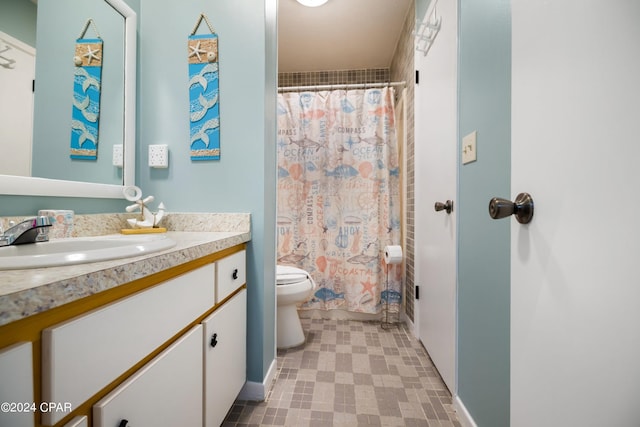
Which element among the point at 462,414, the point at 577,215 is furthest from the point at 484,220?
the point at 462,414

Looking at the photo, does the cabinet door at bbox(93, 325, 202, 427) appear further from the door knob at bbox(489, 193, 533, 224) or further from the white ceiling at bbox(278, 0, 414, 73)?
the white ceiling at bbox(278, 0, 414, 73)

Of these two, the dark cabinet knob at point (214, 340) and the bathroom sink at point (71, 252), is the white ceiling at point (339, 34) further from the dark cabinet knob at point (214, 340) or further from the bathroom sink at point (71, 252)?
the dark cabinet knob at point (214, 340)

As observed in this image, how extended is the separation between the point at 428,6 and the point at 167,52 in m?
1.50

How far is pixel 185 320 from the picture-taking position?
810mm

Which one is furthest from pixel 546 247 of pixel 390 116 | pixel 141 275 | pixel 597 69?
pixel 390 116

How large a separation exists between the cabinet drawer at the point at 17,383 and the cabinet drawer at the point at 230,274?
24.0 inches

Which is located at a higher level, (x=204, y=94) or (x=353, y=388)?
(x=204, y=94)

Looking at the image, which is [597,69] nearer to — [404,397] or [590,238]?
[590,238]

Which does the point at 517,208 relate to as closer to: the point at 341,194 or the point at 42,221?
the point at 42,221

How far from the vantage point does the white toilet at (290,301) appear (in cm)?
179

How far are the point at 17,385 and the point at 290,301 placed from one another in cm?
147

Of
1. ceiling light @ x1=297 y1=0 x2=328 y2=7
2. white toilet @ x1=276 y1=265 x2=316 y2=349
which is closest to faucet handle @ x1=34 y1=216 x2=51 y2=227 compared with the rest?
white toilet @ x1=276 y1=265 x2=316 y2=349

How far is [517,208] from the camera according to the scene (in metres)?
0.69

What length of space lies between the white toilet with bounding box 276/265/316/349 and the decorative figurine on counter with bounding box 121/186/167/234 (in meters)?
0.80
